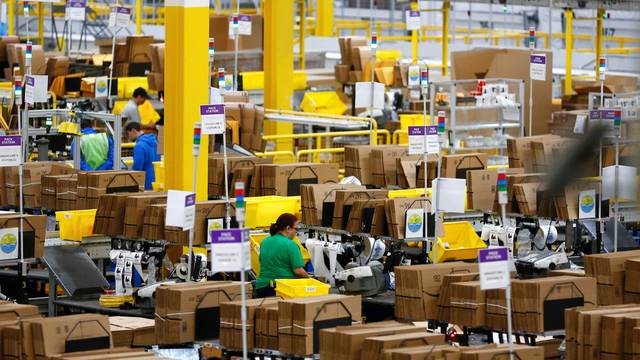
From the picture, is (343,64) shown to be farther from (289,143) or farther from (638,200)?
(638,200)

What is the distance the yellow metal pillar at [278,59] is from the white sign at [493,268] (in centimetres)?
1052

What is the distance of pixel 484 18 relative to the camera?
119 ft

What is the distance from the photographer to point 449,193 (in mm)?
12258

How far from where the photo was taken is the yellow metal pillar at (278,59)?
19750mm

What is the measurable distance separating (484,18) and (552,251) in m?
22.8

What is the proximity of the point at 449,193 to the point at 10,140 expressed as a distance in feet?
13.0

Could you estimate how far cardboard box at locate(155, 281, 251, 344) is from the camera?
10.6m

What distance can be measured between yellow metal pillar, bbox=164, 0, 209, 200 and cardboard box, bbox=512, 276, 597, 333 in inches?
181

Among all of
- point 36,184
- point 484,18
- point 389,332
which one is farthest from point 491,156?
point 484,18

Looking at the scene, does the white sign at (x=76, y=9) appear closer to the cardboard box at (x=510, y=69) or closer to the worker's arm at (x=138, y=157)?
the worker's arm at (x=138, y=157)

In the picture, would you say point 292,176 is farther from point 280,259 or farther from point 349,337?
point 349,337

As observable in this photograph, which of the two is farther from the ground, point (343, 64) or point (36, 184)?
point (343, 64)

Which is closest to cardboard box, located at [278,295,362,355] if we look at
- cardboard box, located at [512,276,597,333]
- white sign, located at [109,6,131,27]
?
cardboard box, located at [512,276,597,333]

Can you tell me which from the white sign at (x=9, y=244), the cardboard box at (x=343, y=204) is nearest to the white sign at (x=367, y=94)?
the cardboard box at (x=343, y=204)
